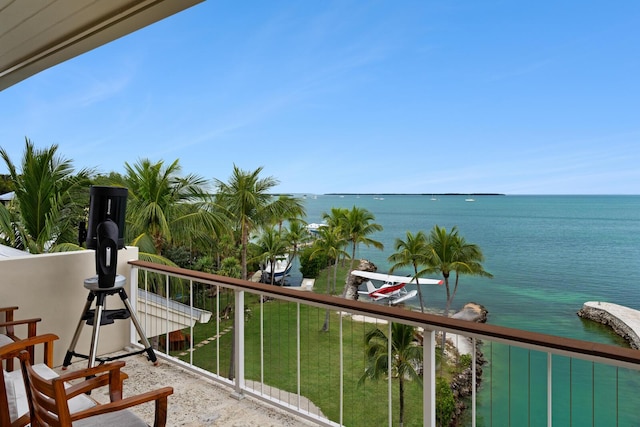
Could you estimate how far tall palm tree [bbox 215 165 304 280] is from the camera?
64.8 ft

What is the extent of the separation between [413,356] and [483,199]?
49.1 metres

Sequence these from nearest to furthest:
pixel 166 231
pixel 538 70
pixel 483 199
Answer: pixel 166 231 < pixel 538 70 < pixel 483 199

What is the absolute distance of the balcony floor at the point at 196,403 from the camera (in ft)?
8.61

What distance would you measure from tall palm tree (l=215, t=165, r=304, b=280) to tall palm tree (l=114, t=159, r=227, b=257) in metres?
6.34

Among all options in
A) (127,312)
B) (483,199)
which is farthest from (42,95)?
(483,199)

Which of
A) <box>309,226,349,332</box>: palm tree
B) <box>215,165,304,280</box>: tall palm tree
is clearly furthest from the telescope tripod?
<box>309,226,349,332</box>: palm tree

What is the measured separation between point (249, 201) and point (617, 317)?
78.6 ft

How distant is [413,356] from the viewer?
13039mm

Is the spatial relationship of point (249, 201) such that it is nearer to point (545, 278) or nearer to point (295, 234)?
point (295, 234)

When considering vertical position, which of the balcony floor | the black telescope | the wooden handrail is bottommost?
the balcony floor

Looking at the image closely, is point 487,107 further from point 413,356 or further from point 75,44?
point 75,44

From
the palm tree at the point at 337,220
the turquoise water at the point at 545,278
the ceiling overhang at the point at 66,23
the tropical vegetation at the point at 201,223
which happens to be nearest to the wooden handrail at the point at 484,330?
the tropical vegetation at the point at 201,223

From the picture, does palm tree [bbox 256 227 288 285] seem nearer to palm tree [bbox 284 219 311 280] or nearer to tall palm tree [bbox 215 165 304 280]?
palm tree [bbox 284 219 311 280]

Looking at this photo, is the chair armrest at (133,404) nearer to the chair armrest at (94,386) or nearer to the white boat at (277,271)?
the chair armrest at (94,386)
